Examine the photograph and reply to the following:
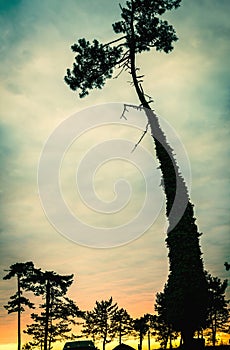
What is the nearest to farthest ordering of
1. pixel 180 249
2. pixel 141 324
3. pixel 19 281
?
pixel 180 249
pixel 19 281
pixel 141 324

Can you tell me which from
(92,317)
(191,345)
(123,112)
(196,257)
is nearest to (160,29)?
(123,112)

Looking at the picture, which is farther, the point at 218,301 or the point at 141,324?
the point at 141,324

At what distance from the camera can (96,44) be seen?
79.5 feet

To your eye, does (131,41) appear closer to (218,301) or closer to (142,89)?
(142,89)

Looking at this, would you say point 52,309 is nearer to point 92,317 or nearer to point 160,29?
point 92,317

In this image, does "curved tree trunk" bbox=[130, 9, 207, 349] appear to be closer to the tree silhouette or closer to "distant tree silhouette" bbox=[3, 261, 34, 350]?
the tree silhouette

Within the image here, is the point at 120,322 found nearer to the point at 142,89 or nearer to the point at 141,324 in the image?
the point at 141,324

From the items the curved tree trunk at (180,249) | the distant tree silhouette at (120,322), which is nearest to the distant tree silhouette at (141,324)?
the distant tree silhouette at (120,322)

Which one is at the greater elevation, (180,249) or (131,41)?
(131,41)

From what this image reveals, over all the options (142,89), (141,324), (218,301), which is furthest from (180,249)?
(141,324)

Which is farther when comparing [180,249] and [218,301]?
[218,301]

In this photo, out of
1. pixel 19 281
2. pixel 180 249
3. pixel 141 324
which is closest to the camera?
pixel 180 249

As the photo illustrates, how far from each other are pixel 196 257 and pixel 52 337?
47199 millimetres

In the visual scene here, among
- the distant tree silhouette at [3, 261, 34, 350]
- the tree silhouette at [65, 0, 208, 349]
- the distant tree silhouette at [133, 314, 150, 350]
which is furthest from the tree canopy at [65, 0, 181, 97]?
the distant tree silhouette at [133, 314, 150, 350]
